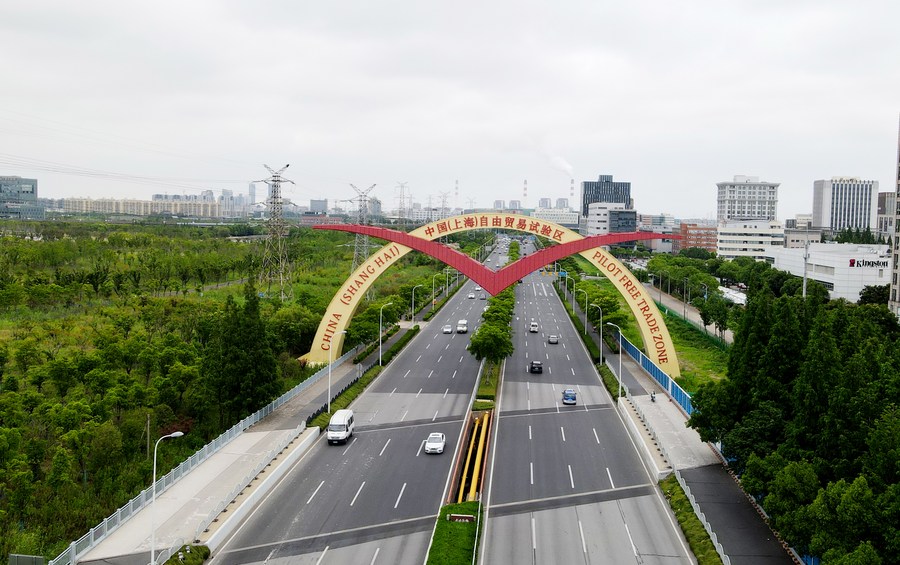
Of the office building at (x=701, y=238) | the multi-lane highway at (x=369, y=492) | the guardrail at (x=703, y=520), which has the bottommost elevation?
the multi-lane highway at (x=369, y=492)

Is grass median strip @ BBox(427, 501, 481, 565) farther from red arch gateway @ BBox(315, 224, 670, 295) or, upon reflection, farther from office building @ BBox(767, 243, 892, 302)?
office building @ BBox(767, 243, 892, 302)

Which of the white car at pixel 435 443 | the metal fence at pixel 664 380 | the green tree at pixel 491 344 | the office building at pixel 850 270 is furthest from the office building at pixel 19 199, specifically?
the white car at pixel 435 443

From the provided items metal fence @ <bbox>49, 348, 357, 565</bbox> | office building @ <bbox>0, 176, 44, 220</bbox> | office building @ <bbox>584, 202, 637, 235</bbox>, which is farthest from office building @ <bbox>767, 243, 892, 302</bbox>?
office building @ <bbox>0, 176, 44, 220</bbox>

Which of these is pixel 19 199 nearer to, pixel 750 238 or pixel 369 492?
pixel 750 238

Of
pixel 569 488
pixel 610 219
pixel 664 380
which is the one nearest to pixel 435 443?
pixel 569 488

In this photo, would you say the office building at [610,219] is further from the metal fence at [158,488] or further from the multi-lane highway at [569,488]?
the metal fence at [158,488]

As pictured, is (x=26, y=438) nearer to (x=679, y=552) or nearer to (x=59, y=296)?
(x=679, y=552)
